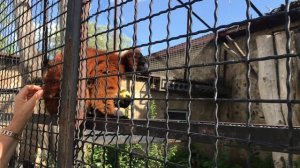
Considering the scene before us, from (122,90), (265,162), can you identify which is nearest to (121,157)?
(122,90)

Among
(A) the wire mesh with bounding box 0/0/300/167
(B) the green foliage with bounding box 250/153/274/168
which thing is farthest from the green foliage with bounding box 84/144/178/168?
(B) the green foliage with bounding box 250/153/274/168

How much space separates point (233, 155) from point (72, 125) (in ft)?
25.8

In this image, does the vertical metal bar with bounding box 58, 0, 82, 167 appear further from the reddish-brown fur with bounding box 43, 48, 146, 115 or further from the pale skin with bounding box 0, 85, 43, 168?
the reddish-brown fur with bounding box 43, 48, 146, 115

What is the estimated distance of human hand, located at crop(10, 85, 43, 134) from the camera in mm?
2020

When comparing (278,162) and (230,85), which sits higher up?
(230,85)

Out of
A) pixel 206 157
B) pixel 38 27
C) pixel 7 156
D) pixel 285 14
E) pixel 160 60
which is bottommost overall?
pixel 206 157

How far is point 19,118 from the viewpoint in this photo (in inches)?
80.1

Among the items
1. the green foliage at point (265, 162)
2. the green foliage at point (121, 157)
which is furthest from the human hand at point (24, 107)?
the green foliage at point (265, 162)

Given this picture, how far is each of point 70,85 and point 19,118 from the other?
0.33 m

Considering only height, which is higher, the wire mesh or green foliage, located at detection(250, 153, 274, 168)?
the wire mesh

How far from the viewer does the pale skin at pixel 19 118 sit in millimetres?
1938

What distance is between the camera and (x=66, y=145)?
195 centimetres

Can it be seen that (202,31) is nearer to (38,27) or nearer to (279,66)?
(38,27)

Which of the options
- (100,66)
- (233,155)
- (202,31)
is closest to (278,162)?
(100,66)
